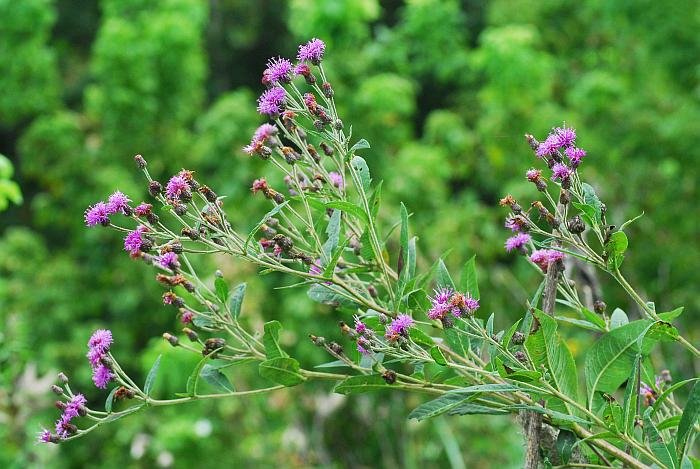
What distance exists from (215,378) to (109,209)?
187 millimetres

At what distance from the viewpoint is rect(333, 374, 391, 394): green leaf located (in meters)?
0.71

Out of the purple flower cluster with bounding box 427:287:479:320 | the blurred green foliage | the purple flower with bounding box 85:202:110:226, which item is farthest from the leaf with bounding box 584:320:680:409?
the blurred green foliage

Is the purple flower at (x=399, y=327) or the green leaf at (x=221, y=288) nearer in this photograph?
the purple flower at (x=399, y=327)

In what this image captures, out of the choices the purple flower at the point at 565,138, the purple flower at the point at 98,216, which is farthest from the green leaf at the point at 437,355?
the purple flower at the point at 98,216

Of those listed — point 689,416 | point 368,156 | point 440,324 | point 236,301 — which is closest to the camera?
point 689,416

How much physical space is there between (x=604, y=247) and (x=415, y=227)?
2581 mm

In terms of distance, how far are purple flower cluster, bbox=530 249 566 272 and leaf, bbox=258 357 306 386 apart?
0.23 m

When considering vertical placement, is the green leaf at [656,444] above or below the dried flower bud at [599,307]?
below

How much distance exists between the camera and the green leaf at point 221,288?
0.80 meters

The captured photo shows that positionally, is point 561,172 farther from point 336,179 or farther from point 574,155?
point 336,179

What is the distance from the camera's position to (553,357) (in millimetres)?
666

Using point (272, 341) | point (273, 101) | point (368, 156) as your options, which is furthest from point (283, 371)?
point (368, 156)

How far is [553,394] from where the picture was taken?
0.64 meters

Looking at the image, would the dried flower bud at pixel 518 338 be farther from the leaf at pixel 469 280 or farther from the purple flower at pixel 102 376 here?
the purple flower at pixel 102 376
